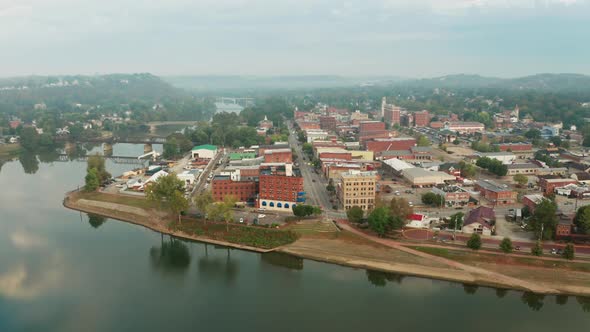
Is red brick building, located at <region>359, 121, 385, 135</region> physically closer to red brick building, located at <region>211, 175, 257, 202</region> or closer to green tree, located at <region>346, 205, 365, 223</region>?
red brick building, located at <region>211, 175, 257, 202</region>

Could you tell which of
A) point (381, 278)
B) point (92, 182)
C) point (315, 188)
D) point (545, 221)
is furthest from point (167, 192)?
point (545, 221)

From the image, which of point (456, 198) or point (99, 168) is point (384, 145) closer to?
point (456, 198)

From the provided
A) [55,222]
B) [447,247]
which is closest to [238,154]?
[55,222]

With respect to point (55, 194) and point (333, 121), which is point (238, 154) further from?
point (333, 121)

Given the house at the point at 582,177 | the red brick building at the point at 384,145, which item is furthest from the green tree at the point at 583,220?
the red brick building at the point at 384,145

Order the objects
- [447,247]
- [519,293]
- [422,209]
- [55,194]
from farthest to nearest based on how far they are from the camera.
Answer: [55,194]
[422,209]
[447,247]
[519,293]

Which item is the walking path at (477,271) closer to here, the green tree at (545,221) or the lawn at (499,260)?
the lawn at (499,260)

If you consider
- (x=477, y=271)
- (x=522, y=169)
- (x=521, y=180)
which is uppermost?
(x=522, y=169)
